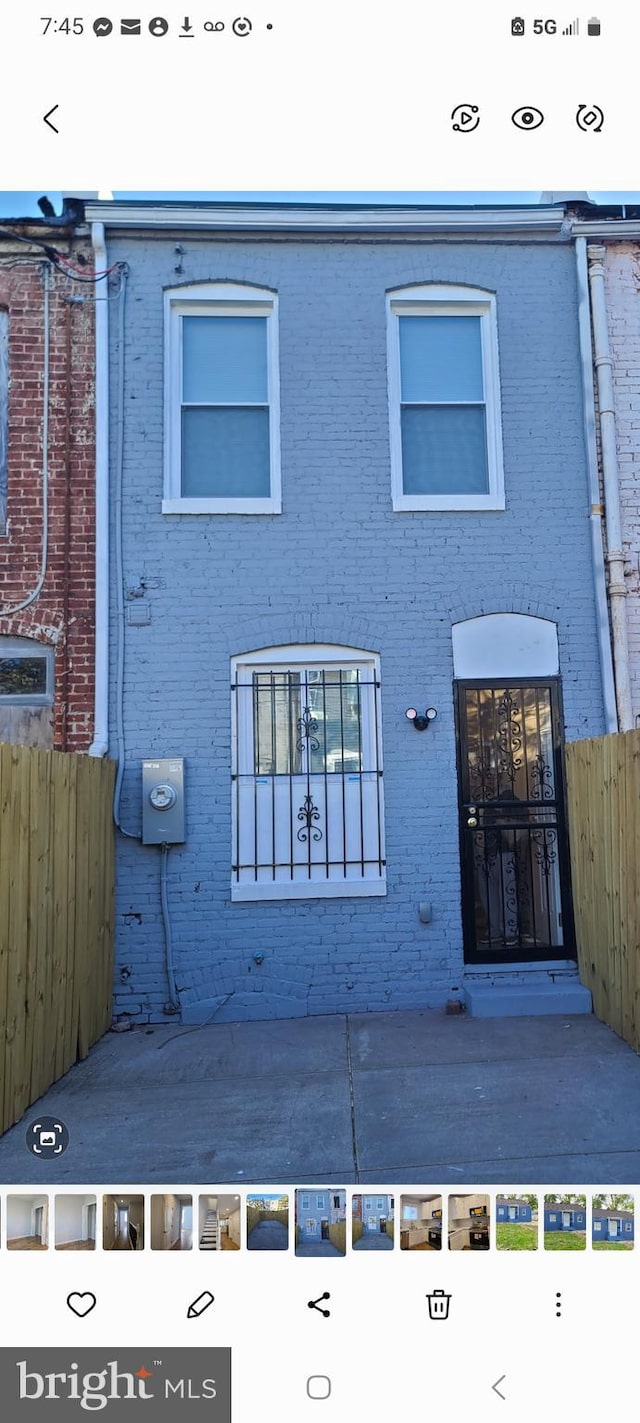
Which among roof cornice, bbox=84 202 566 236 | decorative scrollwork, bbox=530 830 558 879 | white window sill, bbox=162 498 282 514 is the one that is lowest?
decorative scrollwork, bbox=530 830 558 879

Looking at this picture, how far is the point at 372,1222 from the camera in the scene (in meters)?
1.83

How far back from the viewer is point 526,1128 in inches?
141

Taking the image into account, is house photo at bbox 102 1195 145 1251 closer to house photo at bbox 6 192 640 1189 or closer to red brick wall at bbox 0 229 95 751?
house photo at bbox 6 192 640 1189

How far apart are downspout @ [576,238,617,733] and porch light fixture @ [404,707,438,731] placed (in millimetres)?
1204

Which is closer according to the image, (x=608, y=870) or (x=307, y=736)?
(x=608, y=870)

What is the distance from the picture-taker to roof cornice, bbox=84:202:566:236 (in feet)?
19.2

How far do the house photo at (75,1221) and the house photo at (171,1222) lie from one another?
0.40 ft

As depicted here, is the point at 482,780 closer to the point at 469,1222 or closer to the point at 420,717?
the point at 420,717

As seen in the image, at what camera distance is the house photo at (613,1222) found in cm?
174

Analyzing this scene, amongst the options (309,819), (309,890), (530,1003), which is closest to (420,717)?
(309,819)

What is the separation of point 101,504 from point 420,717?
261 centimetres
